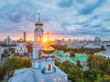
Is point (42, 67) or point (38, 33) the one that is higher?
point (38, 33)

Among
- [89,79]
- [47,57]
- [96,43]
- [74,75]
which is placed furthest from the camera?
[96,43]

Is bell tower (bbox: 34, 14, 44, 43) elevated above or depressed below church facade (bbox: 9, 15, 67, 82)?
above

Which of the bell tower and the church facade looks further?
the bell tower

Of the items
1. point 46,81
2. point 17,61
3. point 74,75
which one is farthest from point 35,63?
point 17,61

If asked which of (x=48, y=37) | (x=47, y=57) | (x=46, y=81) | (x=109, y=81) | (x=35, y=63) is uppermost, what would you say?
(x=48, y=37)

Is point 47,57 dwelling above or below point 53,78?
above

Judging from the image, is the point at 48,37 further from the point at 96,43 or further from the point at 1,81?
the point at 96,43

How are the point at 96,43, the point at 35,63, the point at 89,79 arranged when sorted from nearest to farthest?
the point at 35,63 < the point at 89,79 < the point at 96,43

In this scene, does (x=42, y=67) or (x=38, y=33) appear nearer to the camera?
(x=42, y=67)

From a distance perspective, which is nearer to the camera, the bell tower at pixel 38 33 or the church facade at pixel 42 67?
the church facade at pixel 42 67

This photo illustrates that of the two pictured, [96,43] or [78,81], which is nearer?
[78,81]

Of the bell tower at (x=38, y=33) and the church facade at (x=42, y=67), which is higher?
the bell tower at (x=38, y=33)
